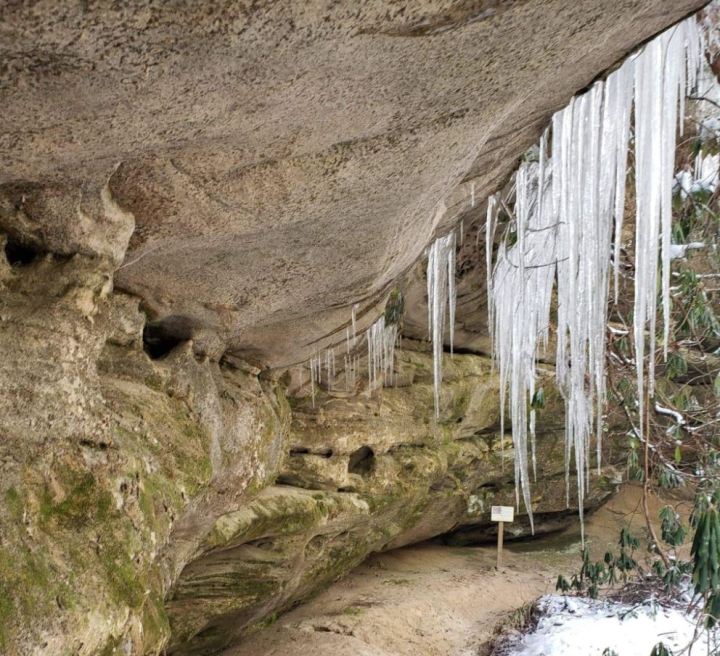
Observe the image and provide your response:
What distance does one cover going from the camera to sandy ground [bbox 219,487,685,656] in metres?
6.75

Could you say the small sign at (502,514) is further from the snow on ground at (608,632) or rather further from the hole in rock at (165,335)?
the hole in rock at (165,335)

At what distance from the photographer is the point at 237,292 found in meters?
3.97

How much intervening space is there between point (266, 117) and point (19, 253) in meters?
1.35

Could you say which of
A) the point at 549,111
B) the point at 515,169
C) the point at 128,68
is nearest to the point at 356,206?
the point at 549,111

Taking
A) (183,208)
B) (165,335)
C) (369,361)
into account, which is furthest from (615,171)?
(369,361)

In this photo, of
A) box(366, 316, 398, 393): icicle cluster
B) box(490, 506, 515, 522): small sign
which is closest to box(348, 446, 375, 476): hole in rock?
box(366, 316, 398, 393): icicle cluster

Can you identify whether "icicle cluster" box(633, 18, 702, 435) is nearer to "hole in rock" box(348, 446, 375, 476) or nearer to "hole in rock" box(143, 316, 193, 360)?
"hole in rock" box(143, 316, 193, 360)

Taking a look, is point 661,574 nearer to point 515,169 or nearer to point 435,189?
point 515,169

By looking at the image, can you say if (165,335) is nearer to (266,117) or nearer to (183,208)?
(183,208)

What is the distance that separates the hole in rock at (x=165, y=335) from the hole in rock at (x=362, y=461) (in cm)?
456

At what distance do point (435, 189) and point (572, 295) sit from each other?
109 centimetres

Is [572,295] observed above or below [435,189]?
below

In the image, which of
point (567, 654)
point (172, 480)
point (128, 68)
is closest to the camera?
point (128, 68)

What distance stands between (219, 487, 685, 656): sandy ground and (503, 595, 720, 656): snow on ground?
592 millimetres
